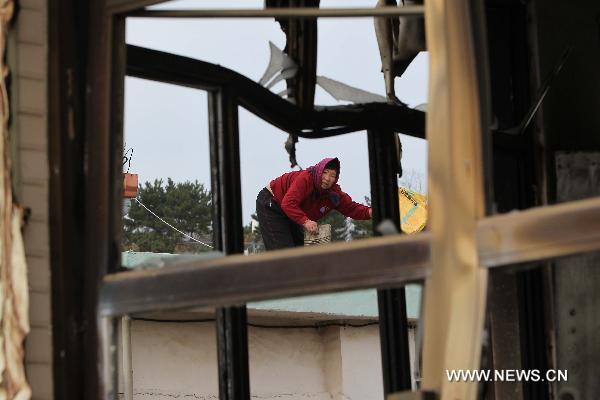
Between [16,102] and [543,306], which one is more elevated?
[16,102]

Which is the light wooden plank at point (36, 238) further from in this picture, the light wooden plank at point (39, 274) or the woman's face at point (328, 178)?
the woman's face at point (328, 178)

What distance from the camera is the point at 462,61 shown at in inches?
69.8

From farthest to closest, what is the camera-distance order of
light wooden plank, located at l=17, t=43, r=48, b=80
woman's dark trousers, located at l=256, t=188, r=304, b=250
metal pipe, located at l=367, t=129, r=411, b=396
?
woman's dark trousers, located at l=256, t=188, r=304, b=250 < metal pipe, located at l=367, t=129, r=411, b=396 < light wooden plank, located at l=17, t=43, r=48, b=80

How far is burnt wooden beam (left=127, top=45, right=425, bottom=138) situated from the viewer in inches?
123

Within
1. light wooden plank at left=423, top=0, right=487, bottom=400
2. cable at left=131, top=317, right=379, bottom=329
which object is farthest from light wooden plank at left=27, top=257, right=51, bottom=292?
cable at left=131, top=317, right=379, bottom=329

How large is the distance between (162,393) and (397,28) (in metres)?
4.31

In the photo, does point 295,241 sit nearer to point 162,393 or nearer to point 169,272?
point 162,393

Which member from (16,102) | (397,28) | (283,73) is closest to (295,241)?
(397,28)

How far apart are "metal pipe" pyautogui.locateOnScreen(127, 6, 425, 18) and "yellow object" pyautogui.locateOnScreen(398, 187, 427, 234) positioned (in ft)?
10.4

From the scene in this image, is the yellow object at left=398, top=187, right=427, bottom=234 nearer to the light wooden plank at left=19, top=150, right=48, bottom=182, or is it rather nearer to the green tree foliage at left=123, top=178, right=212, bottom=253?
the green tree foliage at left=123, top=178, right=212, bottom=253

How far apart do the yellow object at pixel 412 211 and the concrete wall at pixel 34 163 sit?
355 centimetres

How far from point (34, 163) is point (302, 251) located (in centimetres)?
62

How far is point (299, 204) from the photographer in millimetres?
5852

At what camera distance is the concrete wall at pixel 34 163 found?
201 cm
